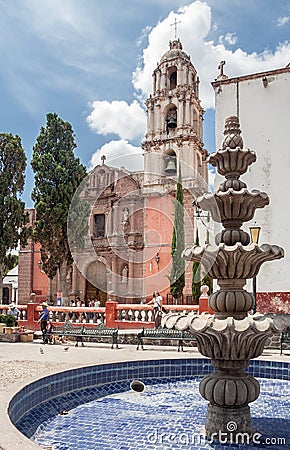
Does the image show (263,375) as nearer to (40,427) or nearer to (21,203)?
(40,427)

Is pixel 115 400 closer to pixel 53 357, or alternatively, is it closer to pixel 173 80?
pixel 53 357

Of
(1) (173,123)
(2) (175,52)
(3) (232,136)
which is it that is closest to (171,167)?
(1) (173,123)

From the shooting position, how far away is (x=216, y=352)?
16.0 feet

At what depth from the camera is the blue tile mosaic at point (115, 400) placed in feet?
17.2

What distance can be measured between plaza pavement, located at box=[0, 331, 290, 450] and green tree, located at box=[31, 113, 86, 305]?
32.6 feet

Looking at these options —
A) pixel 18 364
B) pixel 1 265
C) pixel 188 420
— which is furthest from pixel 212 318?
pixel 1 265

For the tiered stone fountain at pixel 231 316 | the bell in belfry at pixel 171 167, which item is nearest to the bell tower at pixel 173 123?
the bell in belfry at pixel 171 167

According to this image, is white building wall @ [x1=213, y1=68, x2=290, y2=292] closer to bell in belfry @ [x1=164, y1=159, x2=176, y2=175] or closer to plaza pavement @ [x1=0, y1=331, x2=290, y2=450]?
plaza pavement @ [x1=0, y1=331, x2=290, y2=450]

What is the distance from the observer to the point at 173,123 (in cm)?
3009

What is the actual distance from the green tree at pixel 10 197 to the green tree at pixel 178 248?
26.8 ft

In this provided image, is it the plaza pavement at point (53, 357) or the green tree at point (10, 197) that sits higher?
the green tree at point (10, 197)

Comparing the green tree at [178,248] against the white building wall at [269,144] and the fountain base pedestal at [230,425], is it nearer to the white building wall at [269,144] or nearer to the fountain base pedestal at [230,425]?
the white building wall at [269,144]

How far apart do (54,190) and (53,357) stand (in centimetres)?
1450

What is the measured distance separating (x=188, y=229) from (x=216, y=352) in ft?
75.5
